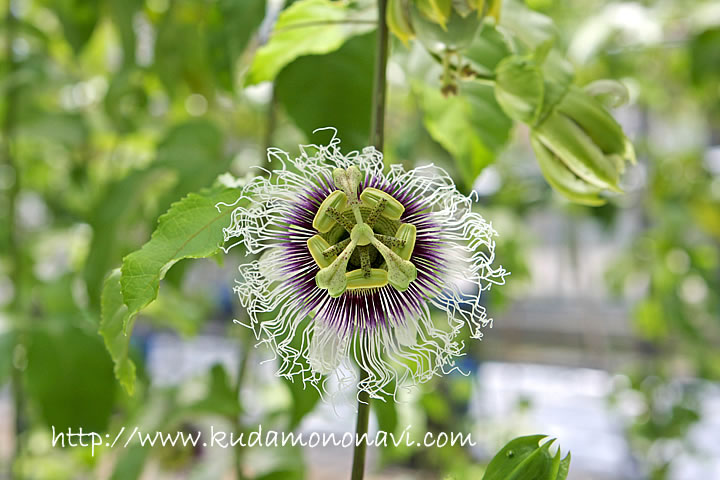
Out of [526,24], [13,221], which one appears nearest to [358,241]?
[526,24]

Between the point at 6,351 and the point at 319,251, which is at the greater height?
the point at 319,251

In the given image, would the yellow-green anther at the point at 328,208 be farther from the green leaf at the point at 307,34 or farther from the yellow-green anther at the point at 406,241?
the green leaf at the point at 307,34

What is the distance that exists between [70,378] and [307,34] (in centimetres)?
33

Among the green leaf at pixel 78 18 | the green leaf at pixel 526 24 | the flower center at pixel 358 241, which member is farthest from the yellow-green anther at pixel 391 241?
the green leaf at pixel 78 18

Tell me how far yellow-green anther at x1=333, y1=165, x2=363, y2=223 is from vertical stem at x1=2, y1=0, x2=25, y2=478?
0.47 m

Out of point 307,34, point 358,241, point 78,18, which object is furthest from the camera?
point 78,18

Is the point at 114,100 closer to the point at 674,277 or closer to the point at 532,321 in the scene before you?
the point at 674,277

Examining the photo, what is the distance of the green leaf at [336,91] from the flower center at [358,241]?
14 centimetres

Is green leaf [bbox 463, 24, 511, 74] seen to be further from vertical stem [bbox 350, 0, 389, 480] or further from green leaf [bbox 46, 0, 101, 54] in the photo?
green leaf [bbox 46, 0, 101, 54]

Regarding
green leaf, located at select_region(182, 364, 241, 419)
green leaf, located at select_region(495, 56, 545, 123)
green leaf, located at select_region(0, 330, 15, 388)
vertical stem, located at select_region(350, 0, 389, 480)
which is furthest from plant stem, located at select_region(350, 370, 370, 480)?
green leaf, located at select_region(0, 330, 15, 388)

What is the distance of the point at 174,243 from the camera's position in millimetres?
198

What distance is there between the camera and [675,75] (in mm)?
1024

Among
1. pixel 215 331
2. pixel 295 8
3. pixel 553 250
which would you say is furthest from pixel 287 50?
pixel 215 331

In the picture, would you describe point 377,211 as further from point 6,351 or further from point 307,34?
point 6,351
